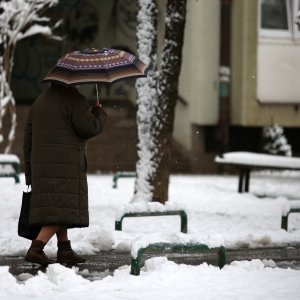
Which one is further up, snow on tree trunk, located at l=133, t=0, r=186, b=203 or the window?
the window

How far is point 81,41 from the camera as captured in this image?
79.0 ft

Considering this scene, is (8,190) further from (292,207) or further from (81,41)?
(81,41)

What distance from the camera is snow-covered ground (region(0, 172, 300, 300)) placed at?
6.21 metres

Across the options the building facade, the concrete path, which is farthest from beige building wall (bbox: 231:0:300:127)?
the concrete path

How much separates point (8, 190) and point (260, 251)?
542cm

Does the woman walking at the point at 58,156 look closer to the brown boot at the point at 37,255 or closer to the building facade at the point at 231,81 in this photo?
the brown boot at the point at 37,255

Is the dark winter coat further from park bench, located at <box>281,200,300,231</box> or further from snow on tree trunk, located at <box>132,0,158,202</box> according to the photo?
snow on tree trunk, located at <box>132,0,158,202</box>

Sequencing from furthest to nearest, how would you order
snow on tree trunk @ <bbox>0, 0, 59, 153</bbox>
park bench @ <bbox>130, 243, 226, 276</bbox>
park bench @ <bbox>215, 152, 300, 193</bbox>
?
snow on tree trunk @ <bbox>0, 0, 59, 153</bbox>
park bench @ <bbox>215, 152, 300, 193</bbox>
park bench @ <bbox>130, 243, 226, 276</bbox>

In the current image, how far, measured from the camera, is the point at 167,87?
10938 millimetres

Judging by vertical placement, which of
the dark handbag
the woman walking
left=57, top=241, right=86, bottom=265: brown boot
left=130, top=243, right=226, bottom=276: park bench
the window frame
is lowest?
left=57, top=241, right=86, bottom=265: brown boot

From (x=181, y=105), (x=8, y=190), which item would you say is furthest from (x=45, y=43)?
(x=8, y=190)

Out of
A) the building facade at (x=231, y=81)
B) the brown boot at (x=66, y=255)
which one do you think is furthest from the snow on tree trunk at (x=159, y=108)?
the building facade at (x=231, y=81)

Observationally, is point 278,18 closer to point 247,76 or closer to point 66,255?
point 247,76

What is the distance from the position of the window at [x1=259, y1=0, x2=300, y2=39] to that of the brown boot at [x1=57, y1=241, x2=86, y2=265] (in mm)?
11975
